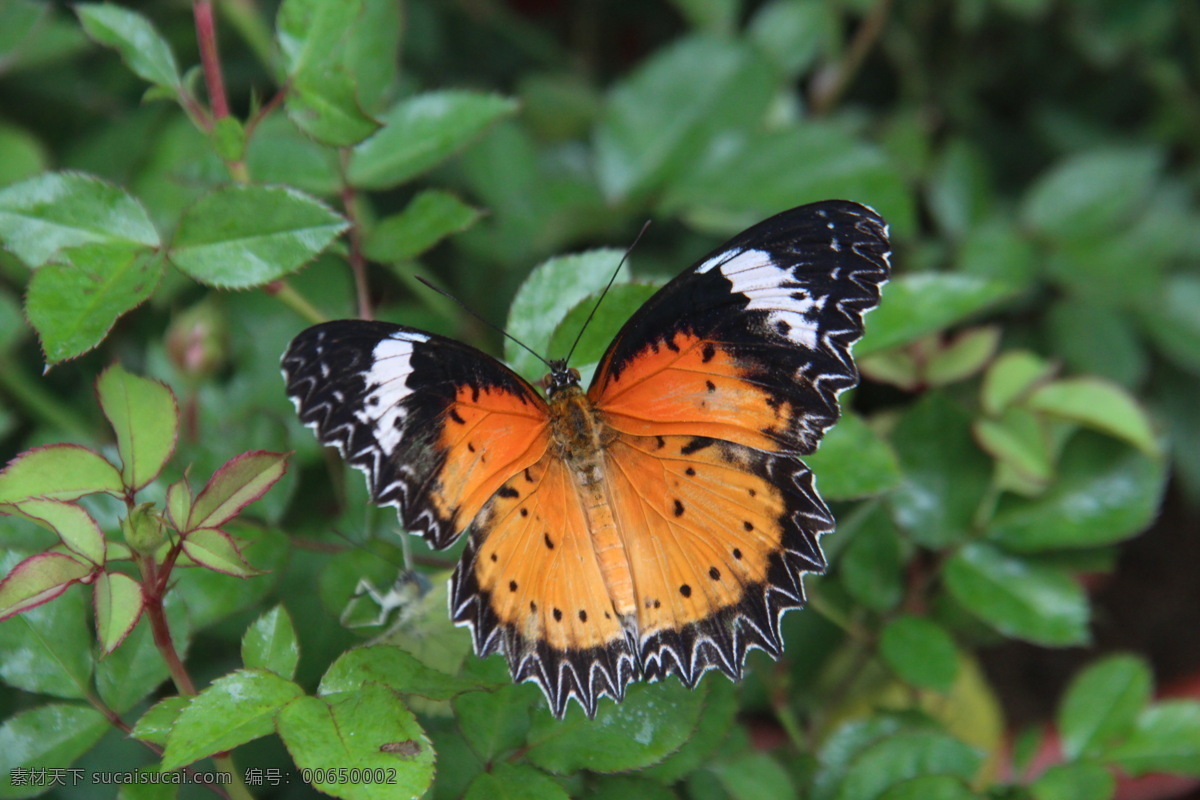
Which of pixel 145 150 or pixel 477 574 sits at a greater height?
pixel 145 150

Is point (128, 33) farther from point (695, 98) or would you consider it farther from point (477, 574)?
point (695, 98)

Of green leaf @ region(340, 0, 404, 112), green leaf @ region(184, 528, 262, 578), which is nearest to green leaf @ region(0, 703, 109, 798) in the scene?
green leaf @ region(184, 528, 262, 578)

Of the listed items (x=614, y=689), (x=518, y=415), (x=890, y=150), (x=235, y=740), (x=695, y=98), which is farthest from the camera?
(x=890, y=150)

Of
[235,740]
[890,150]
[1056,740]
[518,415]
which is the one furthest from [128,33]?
[1056,740]

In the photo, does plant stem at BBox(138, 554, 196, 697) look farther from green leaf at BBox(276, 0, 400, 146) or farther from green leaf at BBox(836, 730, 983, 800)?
green leaf at BBox(836, 730, 983, 800)

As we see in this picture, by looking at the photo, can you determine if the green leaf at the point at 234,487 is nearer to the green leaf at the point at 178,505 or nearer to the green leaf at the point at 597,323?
the green leaf at the point at 178,505

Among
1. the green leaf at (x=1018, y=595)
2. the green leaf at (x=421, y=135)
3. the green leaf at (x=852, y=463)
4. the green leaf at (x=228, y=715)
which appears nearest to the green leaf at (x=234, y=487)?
the green leaf at (x=228, y=715)
